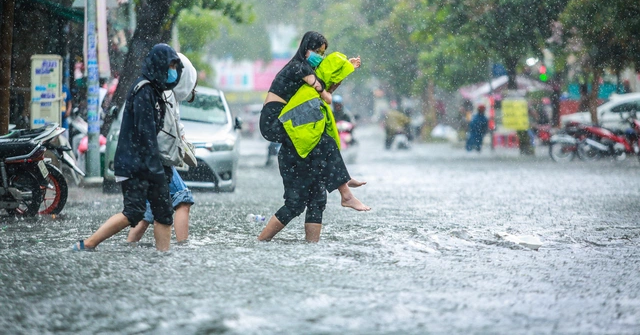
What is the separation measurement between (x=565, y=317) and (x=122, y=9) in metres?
21.1

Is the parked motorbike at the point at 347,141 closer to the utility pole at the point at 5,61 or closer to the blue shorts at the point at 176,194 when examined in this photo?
the utility pole at the point at 5,61

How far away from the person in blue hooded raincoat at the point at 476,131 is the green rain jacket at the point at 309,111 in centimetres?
2415

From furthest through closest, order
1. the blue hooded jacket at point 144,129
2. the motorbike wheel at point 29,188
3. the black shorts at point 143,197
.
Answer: the motorbike wheel at point 29,188
the black shorts at point 143,197
the blue hooded jacket at point 144,129

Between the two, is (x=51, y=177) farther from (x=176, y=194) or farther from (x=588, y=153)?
(x=588, y=153)

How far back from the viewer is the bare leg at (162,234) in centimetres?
730

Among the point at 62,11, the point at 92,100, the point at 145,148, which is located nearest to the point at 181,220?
the point at 145,148

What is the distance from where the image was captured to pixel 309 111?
7.61m

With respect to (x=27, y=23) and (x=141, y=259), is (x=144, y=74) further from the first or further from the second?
(x=27, y=23)

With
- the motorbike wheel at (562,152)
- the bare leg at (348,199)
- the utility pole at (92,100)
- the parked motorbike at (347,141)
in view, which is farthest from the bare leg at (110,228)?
the motorbike wheel at (562,152)

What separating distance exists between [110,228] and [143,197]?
0.32m

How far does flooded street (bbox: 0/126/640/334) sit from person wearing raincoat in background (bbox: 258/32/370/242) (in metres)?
0.39

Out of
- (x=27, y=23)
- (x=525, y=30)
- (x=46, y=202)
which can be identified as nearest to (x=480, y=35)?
(x=525, y=30)

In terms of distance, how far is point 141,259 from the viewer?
7051 mm

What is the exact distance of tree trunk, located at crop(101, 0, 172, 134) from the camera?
16844 mm
